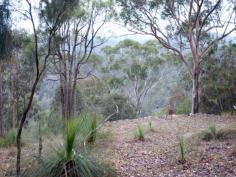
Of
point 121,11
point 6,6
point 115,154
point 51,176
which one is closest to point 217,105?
point 121,11

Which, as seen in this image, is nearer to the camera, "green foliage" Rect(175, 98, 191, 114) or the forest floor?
the forest floor

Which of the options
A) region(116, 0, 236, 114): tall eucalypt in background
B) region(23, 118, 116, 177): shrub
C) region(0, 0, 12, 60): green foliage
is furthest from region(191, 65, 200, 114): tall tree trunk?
region(23, 118, 116, 177): shrub

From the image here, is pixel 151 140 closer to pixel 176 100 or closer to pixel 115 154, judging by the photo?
pixel 115 154

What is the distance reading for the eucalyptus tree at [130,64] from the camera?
2645 centimetres

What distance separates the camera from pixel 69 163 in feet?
16.7

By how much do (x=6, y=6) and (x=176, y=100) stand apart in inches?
724

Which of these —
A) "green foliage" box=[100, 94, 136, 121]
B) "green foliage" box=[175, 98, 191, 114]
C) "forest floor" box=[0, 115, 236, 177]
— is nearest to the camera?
"forest floor" box=[0, 115, 236, 177]

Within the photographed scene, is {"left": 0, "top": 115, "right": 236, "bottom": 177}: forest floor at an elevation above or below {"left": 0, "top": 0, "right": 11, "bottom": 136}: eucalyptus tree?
below

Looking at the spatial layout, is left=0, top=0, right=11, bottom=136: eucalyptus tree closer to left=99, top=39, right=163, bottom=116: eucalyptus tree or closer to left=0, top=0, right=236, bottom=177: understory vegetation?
left=0, top=0, right=236, bottom=177: understory vegetation

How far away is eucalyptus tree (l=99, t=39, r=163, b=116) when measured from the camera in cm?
2645

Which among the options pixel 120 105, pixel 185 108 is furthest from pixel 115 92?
pixel 185 108

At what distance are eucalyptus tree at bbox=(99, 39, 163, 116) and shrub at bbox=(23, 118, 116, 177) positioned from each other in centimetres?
2087

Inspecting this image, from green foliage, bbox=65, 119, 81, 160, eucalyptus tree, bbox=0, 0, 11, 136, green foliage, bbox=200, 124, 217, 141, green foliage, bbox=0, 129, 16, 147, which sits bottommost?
green foliage, bbox=0, 129, 16, 147

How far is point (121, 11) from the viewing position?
62.3ft
